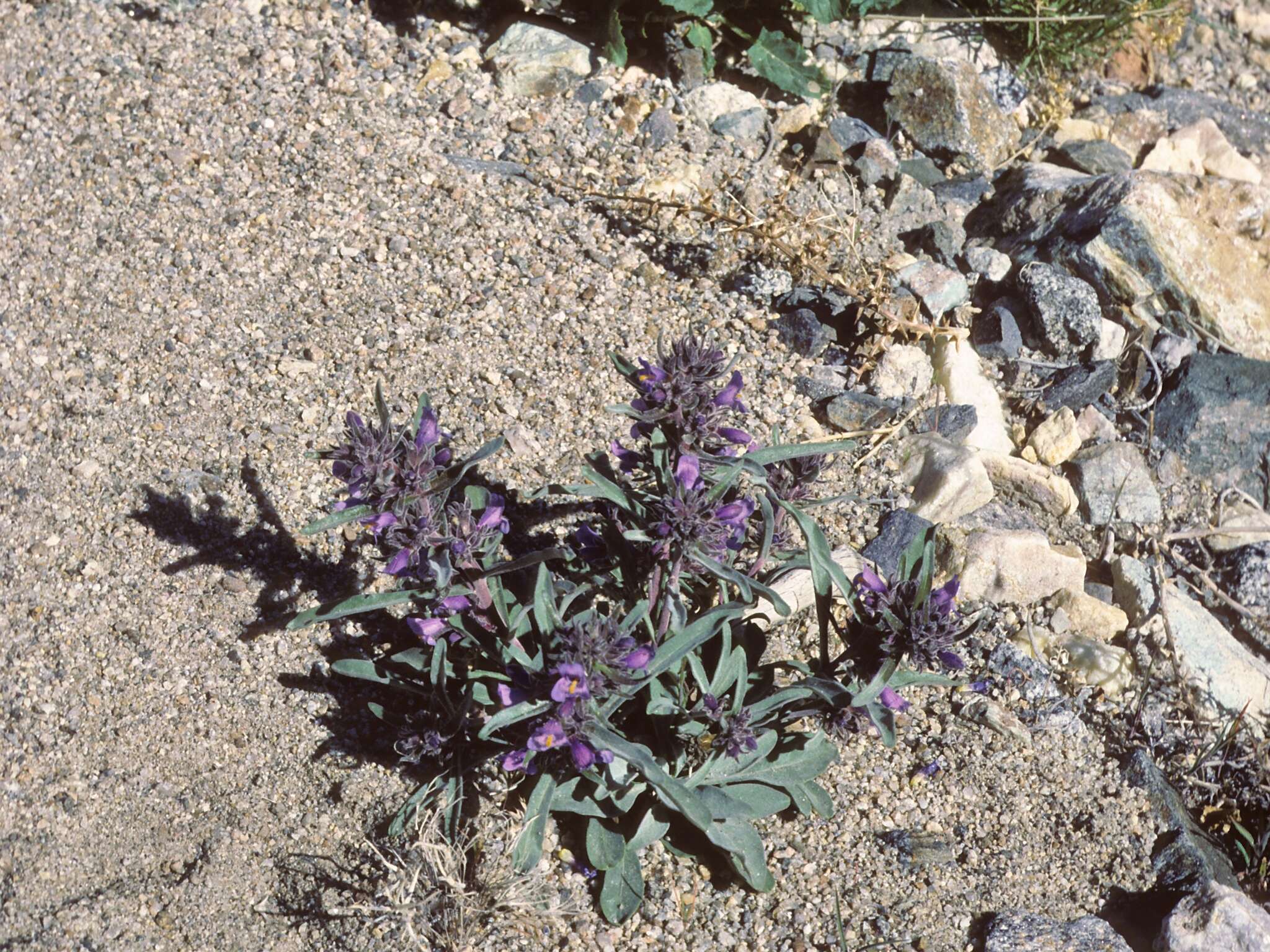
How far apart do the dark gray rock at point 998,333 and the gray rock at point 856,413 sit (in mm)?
598

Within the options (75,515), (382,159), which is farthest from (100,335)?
(382,159)

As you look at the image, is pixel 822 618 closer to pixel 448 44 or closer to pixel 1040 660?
pixel 1040 660

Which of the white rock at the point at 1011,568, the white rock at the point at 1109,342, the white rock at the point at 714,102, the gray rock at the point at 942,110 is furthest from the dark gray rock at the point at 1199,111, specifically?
the white rock at the point at 1011,568

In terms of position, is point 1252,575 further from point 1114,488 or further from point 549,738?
point 549,738

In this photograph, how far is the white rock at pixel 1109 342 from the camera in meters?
4.32

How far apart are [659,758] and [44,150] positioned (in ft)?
10.8

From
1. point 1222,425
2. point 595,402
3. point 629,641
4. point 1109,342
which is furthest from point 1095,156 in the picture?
point 629,641

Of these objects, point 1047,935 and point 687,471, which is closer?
point 687,471

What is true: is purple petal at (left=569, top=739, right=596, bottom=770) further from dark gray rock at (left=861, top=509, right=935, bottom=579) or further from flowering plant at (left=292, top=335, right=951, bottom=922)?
dark gray rock at (left=861, top=509, right=935, bottom=579)

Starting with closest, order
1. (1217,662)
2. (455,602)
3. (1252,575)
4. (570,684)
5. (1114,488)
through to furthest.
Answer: (570,684), (455,602), (1217,662), (1252,575), (1114,488)

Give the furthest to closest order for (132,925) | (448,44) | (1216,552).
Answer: (448,44) → (1216,552) → (132,925)

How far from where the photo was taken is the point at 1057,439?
412 centimetres

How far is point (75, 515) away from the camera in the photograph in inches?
135

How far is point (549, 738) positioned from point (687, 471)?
25.1 inches
